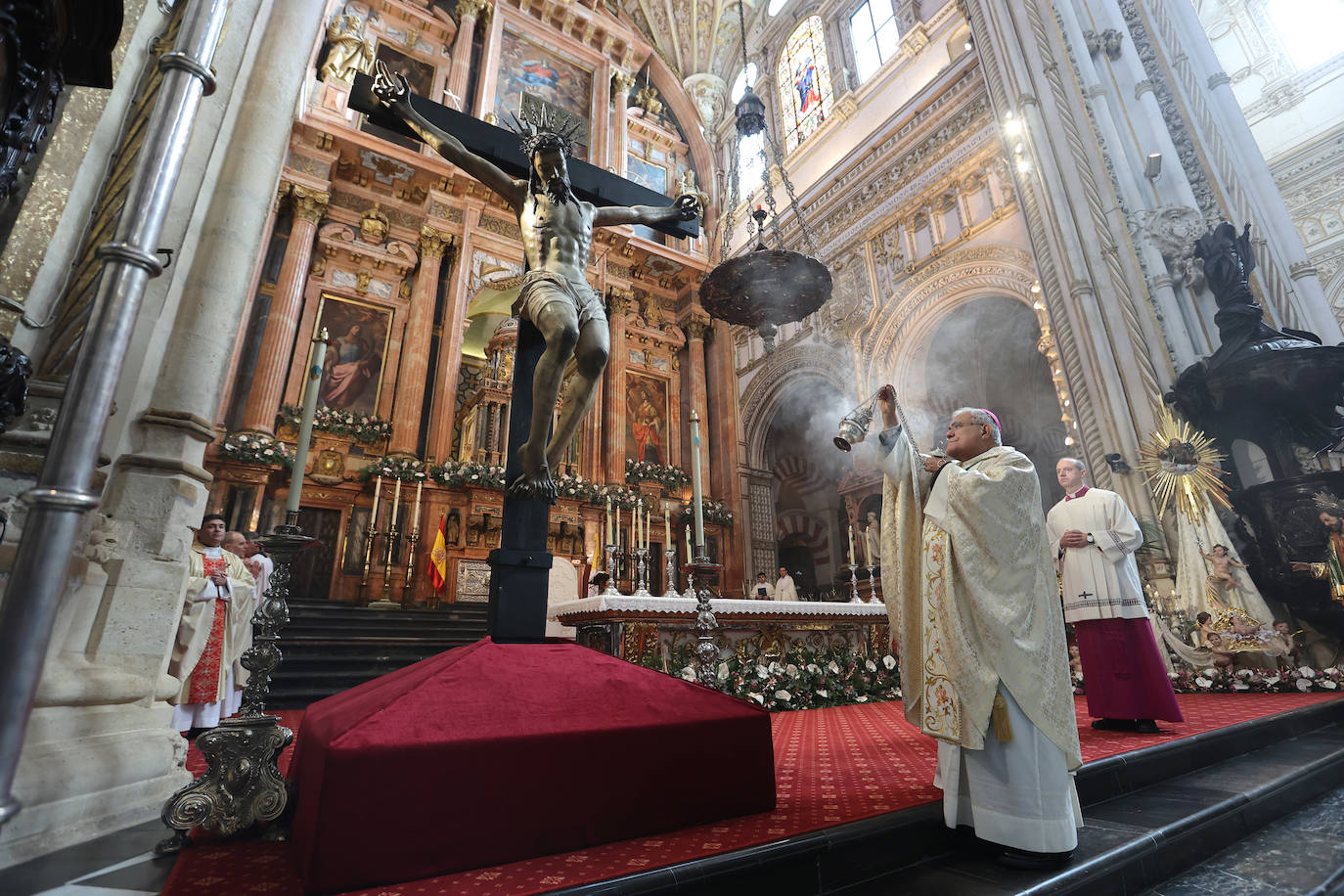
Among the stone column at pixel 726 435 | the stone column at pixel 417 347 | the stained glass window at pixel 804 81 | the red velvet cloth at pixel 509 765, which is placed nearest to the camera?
the red velvet cloth at pixel 509 765

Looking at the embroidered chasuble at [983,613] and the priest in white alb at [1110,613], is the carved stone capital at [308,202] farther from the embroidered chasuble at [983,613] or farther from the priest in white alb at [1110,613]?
the priest in white alb at [1110,613]

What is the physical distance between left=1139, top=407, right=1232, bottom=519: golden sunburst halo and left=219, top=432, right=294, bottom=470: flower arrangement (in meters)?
10.3

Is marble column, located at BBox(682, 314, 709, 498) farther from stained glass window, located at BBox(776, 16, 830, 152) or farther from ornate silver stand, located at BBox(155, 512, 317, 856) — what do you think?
ornate silver stand, located at BBox(155, 512, 317, 856)

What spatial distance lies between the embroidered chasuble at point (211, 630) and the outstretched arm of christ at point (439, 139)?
280 cm

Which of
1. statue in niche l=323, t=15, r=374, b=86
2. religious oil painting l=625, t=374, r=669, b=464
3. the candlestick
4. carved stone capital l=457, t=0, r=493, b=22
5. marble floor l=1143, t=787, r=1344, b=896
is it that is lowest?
marble floor l=1143, t=787, r=1344, b=896

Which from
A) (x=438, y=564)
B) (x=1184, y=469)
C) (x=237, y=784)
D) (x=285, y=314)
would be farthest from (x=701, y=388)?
(x=237, y=784)

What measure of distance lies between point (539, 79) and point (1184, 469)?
13.9m

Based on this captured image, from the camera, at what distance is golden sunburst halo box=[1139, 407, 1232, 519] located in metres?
5.75

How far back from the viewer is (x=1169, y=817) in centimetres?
199

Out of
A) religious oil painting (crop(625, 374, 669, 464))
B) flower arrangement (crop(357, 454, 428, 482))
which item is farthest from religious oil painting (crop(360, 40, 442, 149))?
flower arrangement (crop(357, 454, 428, 482))

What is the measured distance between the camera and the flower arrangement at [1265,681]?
489 cm

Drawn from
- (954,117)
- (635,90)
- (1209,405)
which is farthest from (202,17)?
(635,90)

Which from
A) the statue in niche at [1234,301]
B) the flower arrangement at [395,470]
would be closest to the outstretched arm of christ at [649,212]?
the statue in niche at [1234,301]

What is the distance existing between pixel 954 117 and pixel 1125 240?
12.6 ft
